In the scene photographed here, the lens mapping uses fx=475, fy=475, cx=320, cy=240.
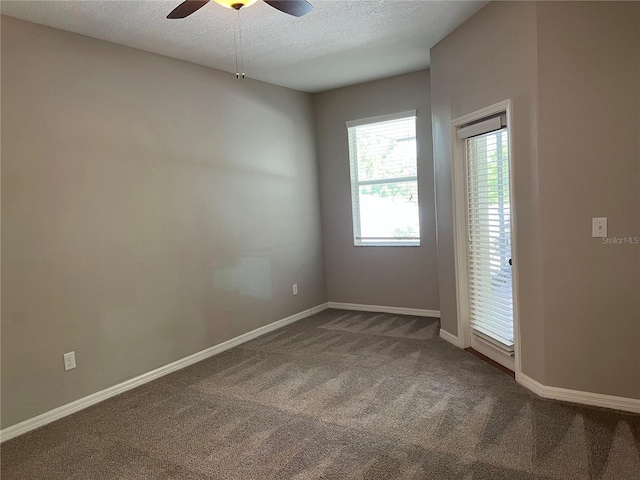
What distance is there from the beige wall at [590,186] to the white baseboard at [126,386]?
2806 millimetres

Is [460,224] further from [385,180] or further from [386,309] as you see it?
[386,309]

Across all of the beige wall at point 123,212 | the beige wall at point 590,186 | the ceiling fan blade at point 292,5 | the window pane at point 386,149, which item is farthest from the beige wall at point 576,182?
the beige wall at point 123,212

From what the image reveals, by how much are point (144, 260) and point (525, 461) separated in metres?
2.98

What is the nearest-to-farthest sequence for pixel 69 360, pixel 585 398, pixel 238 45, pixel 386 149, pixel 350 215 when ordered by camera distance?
1. pixel 585 398
2. pixel 69 360
3. pixel 238 45
4. pixel 386 149
5. pixel 350 215

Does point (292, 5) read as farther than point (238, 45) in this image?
No

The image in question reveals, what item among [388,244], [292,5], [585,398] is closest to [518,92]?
[292,5]

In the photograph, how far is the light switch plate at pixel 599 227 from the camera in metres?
2.81

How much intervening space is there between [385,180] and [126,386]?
132 inches

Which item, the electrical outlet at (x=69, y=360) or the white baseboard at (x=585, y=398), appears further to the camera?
the electrical outlet at (x=69, y=360)

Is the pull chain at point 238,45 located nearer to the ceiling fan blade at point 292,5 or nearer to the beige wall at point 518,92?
the ceiling fan blade at point 292,5

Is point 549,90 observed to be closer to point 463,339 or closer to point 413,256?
point 463,339

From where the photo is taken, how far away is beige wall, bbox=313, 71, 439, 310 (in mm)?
5098

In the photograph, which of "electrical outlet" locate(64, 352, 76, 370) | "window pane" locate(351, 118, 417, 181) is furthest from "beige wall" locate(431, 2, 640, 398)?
"electrical outlet" locate(64, 352, 76, 370)

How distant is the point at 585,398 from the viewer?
2.95 m
